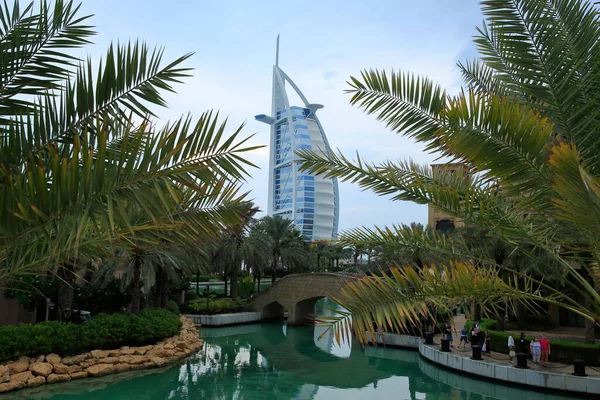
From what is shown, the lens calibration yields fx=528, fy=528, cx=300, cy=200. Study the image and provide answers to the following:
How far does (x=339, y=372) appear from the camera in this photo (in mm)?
20812

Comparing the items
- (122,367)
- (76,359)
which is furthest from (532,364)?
(76,359)

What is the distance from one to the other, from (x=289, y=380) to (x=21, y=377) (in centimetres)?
863

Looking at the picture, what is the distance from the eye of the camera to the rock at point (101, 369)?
17594 millimetres

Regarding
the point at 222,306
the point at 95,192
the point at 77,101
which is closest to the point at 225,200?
the point at 77,101

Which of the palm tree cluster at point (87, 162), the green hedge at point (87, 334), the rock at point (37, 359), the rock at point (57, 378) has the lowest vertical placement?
the rock at point (57, 378)

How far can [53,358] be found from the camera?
17.2 m

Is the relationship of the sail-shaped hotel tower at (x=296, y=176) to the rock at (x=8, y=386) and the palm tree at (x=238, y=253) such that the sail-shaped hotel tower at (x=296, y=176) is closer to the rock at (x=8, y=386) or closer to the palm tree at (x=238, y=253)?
the palm tree at (x=238, y=253)

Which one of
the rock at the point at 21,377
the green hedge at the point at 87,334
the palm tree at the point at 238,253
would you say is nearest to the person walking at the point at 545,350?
the green hedge at the point at 87,334

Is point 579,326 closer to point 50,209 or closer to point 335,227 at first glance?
point 50,209

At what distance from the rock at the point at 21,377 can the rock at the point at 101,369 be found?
6.47 feet

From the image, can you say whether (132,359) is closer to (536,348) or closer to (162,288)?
(162,288)

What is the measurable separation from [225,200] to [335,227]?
4093 inches

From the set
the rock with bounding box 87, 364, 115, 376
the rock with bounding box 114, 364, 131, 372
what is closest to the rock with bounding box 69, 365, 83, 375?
the rock with bounding box 87, 364, 115, 376

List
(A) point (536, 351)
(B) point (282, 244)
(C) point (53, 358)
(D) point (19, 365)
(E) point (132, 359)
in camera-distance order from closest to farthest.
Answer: (D) point (19, 365) → (C) point (53, 358) → (A) point (536, 351) → (E) point (132, 359) → (B) point (282, 244)
